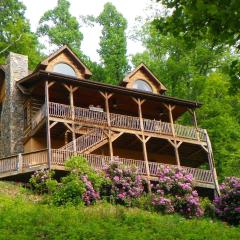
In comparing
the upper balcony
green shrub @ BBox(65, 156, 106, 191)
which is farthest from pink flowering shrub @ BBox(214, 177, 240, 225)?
green shrub @ BBox(65, 156, 106, 191)

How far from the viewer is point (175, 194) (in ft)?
90.7

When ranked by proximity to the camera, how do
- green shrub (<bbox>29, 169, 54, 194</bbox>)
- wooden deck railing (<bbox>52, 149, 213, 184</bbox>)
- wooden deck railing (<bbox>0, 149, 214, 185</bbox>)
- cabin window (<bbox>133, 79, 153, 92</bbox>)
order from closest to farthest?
green shrub (<bbox>29, 169, 54, 194</bbox>) < wooden deck railing (<bbox>0, 149, 214, 185</bbox>) < wooden deck railing (<bbox>52, 149, 213, 184</bbox>) < cabin window (<bbox>133, 79, 153, 92</bbox>)

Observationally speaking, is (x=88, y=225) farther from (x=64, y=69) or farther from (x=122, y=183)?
(x=64, y=69)

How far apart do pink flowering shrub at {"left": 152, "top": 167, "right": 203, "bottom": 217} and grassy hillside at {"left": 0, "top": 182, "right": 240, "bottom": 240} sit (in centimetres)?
235

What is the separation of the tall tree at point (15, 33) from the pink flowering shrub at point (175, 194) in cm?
1898

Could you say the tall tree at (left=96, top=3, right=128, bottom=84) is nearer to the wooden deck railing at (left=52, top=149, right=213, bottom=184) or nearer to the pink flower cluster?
the wooden deck railing at (left=52, top=149, right=213, bottom=184)

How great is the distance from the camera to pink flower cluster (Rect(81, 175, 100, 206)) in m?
24.3

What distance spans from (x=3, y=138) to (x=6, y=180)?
6.38 metres

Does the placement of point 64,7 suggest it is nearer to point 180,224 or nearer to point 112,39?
point 112,39

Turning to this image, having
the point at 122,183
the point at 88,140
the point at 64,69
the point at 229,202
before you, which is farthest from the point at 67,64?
the point at 229,202

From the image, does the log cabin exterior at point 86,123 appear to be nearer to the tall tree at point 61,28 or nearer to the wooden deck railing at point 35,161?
the wooden deck railing at point 35,161

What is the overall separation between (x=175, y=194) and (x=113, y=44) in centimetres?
→ 2445

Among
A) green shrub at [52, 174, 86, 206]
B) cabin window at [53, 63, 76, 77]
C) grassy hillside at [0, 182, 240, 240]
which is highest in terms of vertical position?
cabin window at [53, 63, 76, 77]

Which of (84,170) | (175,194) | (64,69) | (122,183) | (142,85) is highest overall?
(64,69)
